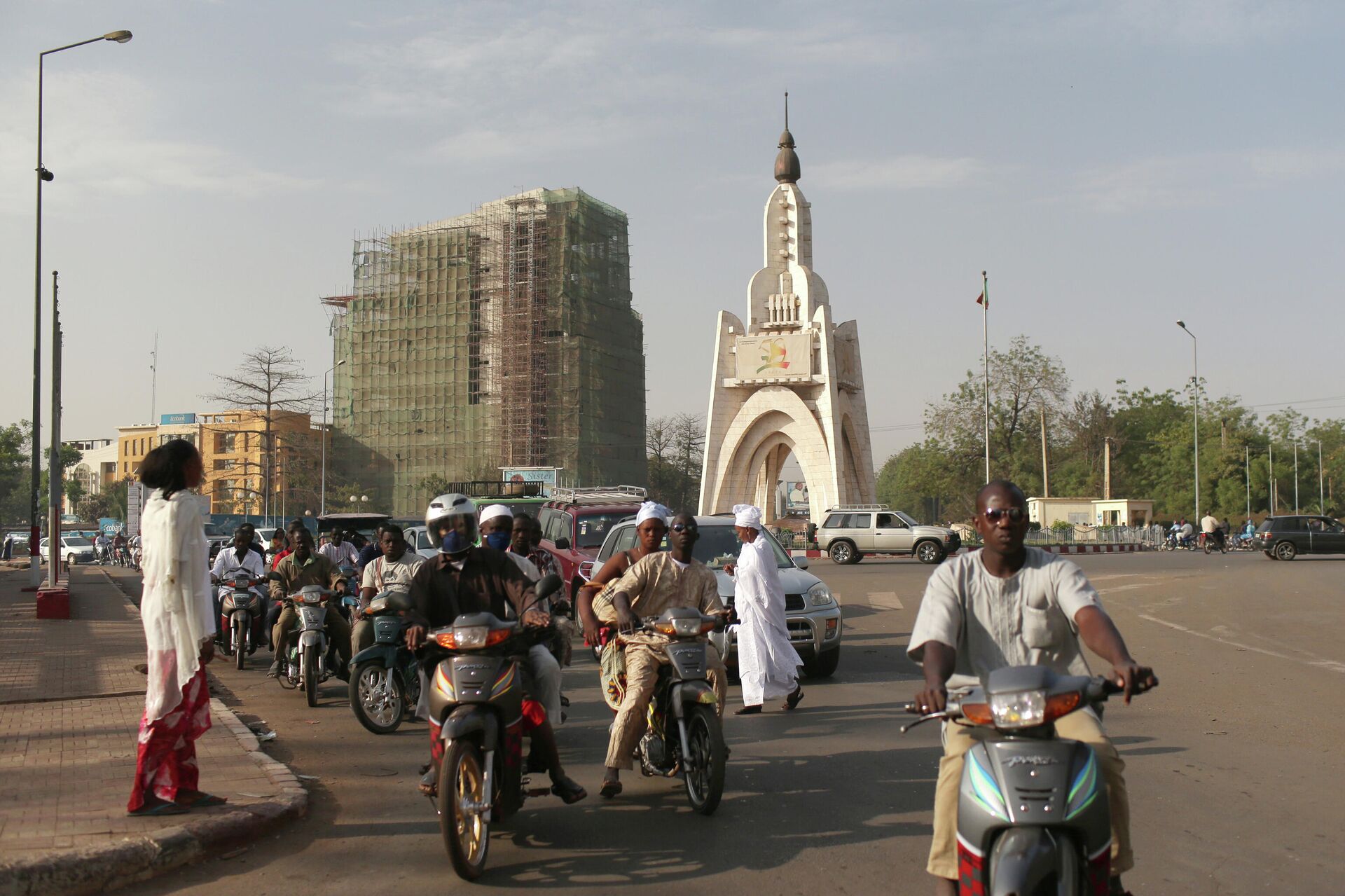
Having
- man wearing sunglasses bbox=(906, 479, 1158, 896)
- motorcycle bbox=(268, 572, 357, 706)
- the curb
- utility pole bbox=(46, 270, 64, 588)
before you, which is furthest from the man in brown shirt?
utility pole bbox=(46, 270, 64, 588)

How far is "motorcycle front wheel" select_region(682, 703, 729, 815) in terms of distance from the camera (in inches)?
238

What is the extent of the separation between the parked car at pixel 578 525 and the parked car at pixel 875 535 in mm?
17201

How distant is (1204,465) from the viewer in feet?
245

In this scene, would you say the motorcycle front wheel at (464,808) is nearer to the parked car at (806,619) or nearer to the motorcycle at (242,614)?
the parked car at (806,619)

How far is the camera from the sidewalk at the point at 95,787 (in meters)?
5.12

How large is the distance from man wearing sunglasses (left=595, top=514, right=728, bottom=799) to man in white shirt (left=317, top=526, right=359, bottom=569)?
8.43m

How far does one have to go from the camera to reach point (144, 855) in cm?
526

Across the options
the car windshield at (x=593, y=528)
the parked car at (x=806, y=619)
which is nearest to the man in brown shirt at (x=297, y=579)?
the parked car at (x=806, y=619)

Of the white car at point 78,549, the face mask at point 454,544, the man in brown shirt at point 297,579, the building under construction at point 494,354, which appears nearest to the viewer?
the face mask at point 454,544

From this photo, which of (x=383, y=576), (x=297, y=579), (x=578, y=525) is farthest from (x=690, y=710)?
(x=578, y=525)

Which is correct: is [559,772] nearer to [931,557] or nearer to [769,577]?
[769,577]

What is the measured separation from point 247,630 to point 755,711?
657 centimetres

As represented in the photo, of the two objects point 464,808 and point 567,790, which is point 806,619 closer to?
point 567,790

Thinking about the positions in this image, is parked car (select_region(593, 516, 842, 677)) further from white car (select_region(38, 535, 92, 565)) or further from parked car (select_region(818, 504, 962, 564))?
white car (select_region(38, 535, 92, 565))
